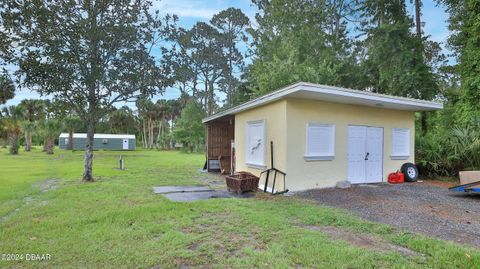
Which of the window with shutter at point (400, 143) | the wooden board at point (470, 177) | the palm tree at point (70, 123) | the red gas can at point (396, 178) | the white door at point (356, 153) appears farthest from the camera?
the palm tree at point (70, 123)

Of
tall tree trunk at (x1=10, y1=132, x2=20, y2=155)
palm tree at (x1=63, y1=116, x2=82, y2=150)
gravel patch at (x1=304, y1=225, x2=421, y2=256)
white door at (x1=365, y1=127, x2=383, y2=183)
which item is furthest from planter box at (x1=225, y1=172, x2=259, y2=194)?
tall tree trunk at (x1=10, y1=132, x2=20, y2=155)

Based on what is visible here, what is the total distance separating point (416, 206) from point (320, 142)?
293cm

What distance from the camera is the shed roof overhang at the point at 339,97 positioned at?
740 cm

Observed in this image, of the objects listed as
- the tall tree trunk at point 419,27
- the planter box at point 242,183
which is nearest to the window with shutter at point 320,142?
the planter box at point 242,183

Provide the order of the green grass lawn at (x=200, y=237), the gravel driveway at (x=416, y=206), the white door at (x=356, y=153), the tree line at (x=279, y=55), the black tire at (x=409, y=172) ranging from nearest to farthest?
1. the green grass lawn at (x=200, y=237)
2. the gravel driveway at (x=416, y=206)
3. the tree line at (x=279, y=55)
4. the white door at (x=356, y=153)
5. the black tire at (x=409, y=172)

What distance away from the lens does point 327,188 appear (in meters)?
8.55

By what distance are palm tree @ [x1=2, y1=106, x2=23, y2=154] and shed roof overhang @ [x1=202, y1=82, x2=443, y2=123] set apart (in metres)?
26.5

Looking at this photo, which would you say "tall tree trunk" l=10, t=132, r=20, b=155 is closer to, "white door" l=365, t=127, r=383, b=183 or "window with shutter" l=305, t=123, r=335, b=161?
"window with shutter" l=305, t=123, r=335, b=161

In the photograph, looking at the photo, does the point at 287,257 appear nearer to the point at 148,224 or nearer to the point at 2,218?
the point at 148,224

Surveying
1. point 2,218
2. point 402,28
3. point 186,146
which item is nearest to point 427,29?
point 402,28

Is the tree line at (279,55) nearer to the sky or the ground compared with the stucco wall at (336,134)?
nearer to the sky

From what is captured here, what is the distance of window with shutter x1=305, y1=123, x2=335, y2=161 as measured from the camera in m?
8.31

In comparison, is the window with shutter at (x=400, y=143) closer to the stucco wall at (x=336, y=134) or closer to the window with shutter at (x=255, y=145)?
the stucco wall at (x=336, y=134)

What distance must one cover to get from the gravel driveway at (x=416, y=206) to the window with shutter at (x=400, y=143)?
52.2 inches
